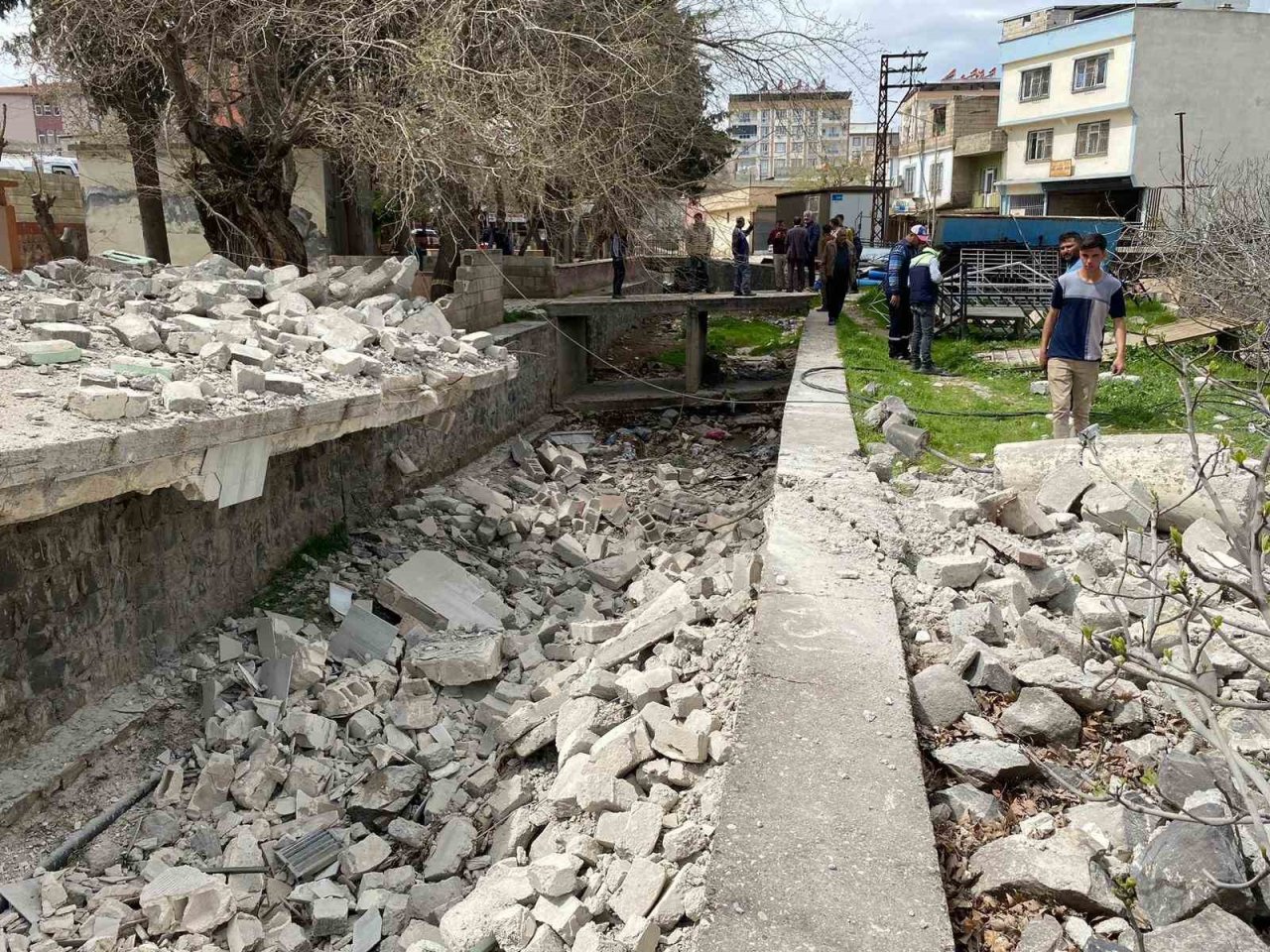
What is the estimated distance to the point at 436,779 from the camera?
18.1 ft

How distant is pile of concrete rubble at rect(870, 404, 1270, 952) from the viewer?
2691 mm

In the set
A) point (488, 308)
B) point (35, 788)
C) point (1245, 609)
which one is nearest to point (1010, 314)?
point (488, 308)

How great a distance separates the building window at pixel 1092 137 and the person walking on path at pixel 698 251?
62.0 ft

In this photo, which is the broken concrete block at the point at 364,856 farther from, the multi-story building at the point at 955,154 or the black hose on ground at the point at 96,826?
the multi-story building at the point at 955,154

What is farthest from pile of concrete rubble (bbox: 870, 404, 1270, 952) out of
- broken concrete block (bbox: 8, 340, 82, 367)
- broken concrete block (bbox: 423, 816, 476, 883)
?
broken concrete block (bbox: 8, 340, 82, 367)

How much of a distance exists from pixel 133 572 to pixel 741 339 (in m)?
16.5

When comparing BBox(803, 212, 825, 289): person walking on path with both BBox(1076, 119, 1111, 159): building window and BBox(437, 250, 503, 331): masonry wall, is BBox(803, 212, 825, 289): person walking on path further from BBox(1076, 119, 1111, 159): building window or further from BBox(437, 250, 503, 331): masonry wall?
BBox(1076, 119, 1111, 159): building window

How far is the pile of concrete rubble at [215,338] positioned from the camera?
5434 mm

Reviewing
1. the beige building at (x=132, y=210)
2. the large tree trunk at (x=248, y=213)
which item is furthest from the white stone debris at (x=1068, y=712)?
the beige building at (x=132, y=210)

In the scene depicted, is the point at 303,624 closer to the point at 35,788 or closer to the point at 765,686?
the point at 35,788

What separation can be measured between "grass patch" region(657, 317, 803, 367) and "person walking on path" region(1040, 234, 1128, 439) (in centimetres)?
1149

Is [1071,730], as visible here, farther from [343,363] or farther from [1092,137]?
[1092,137]

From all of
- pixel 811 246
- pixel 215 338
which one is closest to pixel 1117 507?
pixel 215 338

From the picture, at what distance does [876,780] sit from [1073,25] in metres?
35.8
